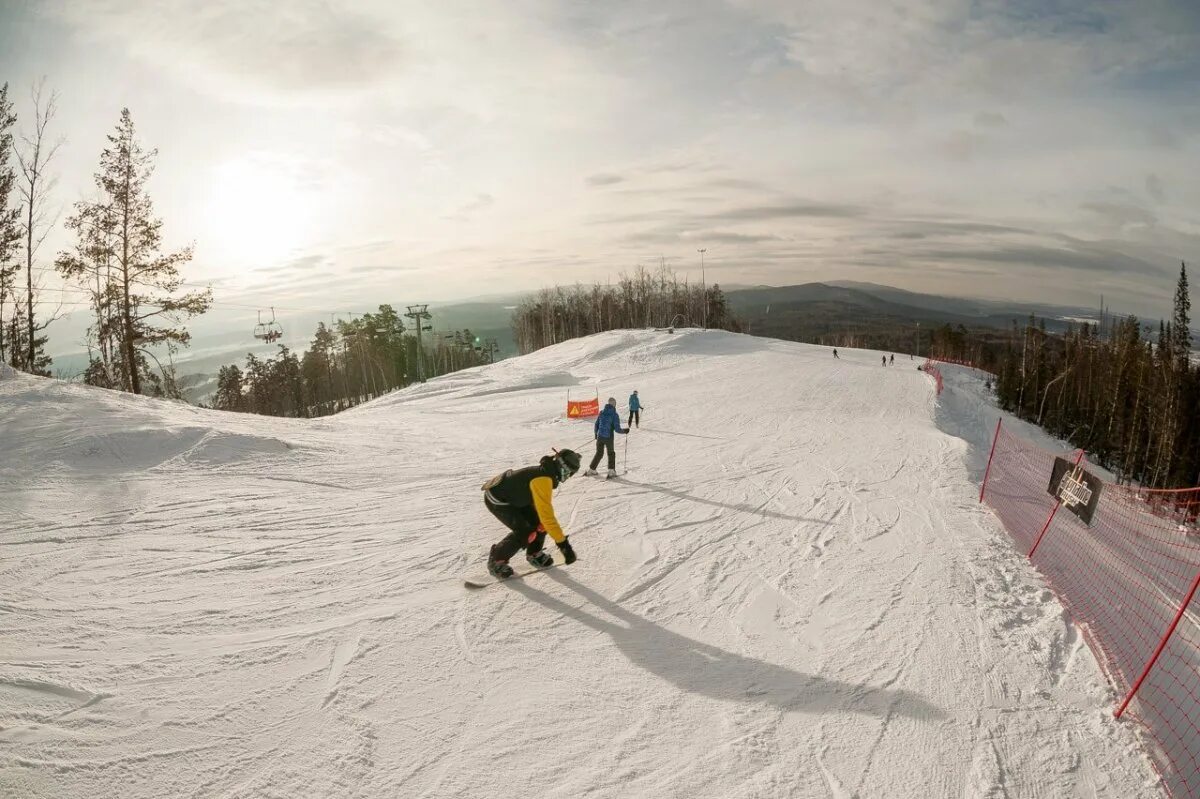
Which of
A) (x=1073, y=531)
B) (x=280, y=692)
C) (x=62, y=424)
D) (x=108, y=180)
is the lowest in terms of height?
(x=1073, y=531)

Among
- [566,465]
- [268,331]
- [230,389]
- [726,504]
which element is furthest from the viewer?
[230,389]

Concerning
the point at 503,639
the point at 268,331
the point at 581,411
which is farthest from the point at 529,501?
the point at 268,331

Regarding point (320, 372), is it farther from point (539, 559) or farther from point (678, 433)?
point (539, 559)

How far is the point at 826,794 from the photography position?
3.56m

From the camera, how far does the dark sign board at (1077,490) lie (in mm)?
6969

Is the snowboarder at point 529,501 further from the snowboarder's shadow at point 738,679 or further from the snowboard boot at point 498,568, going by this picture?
the snowboarder's shadow at point 738,679

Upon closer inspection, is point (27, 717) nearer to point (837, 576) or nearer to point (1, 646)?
point (1, 646)

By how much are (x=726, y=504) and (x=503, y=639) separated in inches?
208

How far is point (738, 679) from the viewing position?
4730 millimetres

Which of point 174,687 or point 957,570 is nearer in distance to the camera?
point 174,687

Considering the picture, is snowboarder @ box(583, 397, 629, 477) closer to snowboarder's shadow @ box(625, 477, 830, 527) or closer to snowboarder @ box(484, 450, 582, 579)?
snowboarder's shadow @ box(625, 477, 830, 527)

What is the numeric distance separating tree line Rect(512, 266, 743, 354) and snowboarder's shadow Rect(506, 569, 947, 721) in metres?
69.6

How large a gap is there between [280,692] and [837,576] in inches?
242

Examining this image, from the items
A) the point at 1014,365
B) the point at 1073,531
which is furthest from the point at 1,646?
the point at 1014,365
